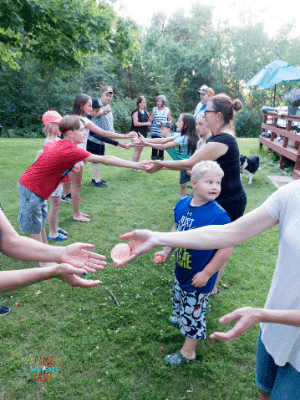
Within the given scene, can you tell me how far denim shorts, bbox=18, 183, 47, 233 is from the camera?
3.95 meters

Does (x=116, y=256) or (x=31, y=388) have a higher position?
(x=116, y=256)

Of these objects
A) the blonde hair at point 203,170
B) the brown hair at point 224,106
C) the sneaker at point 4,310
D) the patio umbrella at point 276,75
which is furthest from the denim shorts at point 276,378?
the patio umbrella at point 276,75

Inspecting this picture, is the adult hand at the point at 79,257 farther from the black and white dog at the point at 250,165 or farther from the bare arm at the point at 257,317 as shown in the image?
the black and white dog at the point at 250,165

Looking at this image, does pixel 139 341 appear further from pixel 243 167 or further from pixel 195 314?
pixel 243 167

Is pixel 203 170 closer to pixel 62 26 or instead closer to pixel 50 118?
pixel 50 118

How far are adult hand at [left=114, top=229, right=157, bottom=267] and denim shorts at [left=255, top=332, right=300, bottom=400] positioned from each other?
93cm

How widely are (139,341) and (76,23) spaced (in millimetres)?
9723

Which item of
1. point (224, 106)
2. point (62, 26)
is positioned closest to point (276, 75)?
point (62, 26)

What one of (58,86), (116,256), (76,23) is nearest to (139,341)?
(116,256)

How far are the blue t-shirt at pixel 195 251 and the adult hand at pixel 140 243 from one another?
768 mm

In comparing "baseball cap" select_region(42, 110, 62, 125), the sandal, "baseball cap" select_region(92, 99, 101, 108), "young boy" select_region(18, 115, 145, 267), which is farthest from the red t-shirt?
"baseball cap" select_region(92, 99, 101, 108)

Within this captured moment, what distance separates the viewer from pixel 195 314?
277 cm

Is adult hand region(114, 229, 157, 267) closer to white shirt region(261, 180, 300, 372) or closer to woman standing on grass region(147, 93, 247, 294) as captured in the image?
white shirt region(261, 180, 300, 372)

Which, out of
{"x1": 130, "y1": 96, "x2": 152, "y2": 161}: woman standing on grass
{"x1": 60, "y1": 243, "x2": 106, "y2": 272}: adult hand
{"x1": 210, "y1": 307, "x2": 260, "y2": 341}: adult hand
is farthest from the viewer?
{"x1": 130, "y1": 96, "x2": 152, "y2": 161}: woman standing on grass
